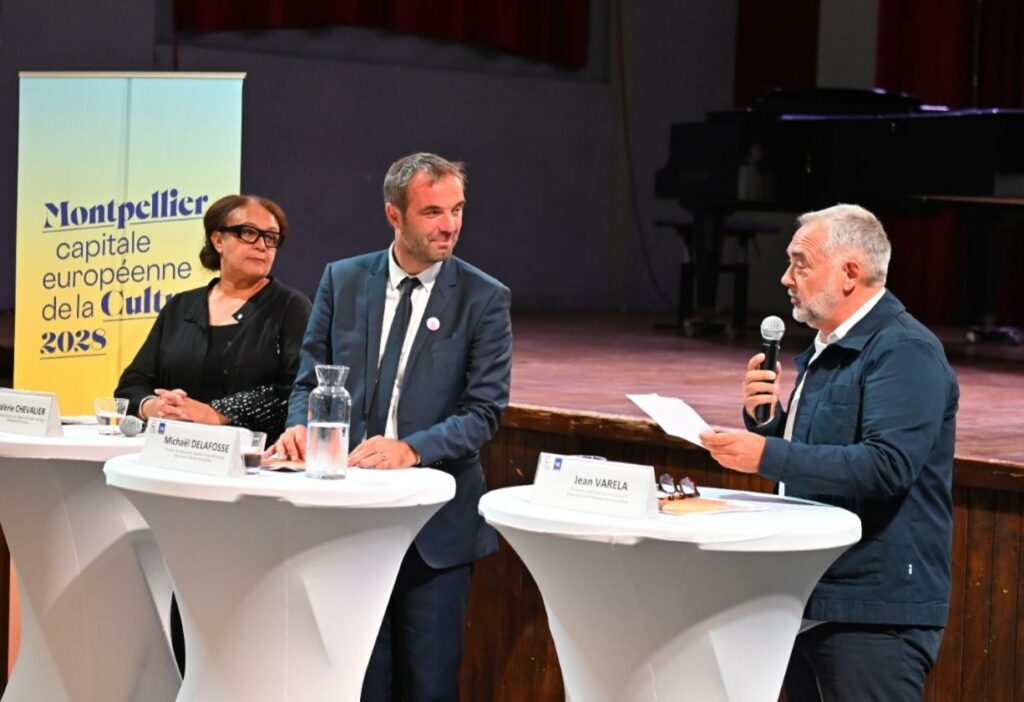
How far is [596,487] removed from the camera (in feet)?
9.82

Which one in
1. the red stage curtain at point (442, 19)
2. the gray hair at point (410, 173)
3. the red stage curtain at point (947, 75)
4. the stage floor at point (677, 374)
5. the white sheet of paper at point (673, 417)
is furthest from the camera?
the red stage curtain at point (947, 75)

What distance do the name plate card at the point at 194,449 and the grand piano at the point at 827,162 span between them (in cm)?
517

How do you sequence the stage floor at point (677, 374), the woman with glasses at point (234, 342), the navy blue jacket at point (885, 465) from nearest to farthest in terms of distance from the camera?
the navy blue jacket at point (885, 465), the woman with glasses at point (234, 342), the stage floor at point (677, 374)

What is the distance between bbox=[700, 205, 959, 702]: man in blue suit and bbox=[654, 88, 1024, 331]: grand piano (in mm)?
4703

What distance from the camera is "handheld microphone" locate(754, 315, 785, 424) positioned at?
10.3 ft

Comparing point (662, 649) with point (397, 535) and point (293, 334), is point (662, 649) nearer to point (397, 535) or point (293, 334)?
point (397, 535)

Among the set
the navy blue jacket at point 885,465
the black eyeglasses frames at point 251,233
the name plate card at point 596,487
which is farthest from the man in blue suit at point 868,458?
the black eyeglasses frames at point 251,233

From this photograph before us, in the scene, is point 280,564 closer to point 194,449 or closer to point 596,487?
point 194,449

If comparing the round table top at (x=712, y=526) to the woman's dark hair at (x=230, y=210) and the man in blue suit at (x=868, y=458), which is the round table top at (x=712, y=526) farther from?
the woman's dark hair at (x=230, y=210)

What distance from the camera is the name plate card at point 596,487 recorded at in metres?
2.94

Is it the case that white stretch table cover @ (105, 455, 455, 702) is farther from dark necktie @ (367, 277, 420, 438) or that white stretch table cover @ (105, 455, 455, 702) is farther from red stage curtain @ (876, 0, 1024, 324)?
red stage curtain @ (876, 0, 1024, 324)

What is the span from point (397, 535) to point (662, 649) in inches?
24.4

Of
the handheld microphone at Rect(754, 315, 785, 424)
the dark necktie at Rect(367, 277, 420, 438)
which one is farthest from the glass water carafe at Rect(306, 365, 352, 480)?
the handheld microphone at Rect(754, 315, 785, 424)

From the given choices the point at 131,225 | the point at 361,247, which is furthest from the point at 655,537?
the point at 361,247
